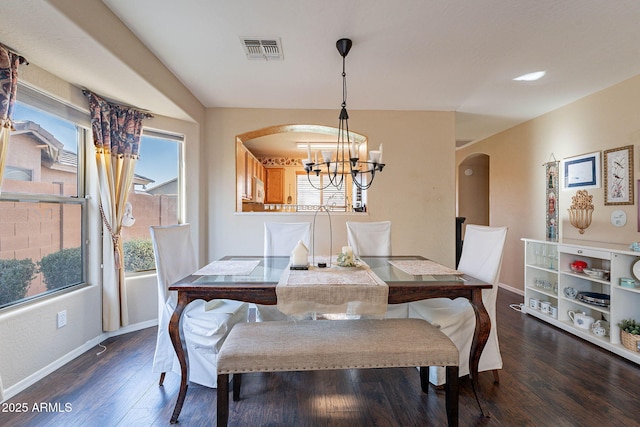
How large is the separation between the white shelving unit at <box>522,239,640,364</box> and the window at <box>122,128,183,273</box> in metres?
4.29

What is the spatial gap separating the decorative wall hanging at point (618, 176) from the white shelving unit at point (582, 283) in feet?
1.65

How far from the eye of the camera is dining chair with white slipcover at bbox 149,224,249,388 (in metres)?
1.81

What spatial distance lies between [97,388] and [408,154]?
12.3 feet

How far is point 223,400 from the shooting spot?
137 cm

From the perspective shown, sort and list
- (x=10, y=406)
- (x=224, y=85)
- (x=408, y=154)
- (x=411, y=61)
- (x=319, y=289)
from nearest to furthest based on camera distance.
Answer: (x=319, y=289), (x=10, y=406), (x=411, y=61), (x=224, y=85), (x=408, y=154)

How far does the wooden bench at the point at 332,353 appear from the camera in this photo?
1387mm

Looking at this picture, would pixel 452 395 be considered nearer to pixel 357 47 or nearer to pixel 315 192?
pixel 357 47

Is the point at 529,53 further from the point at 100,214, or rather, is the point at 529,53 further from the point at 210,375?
the point at 100,214

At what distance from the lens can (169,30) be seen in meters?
2.03

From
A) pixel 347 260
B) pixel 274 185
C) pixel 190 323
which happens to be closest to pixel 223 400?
pixel 190 323

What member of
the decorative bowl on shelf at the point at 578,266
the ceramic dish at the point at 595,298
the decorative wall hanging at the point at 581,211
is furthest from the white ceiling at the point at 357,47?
the ceramic dish at the point at 595,298

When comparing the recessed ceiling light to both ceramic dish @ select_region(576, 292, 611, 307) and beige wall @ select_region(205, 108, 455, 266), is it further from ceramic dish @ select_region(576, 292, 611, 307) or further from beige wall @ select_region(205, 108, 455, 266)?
ceramic dish @ select_region(576, 292, 611, 307)

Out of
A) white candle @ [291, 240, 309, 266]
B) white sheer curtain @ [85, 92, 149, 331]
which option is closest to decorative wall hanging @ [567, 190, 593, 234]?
white candle @ [291, 240, 309, 266]

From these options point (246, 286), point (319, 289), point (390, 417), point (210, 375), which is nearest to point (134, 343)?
point (210, 375)
